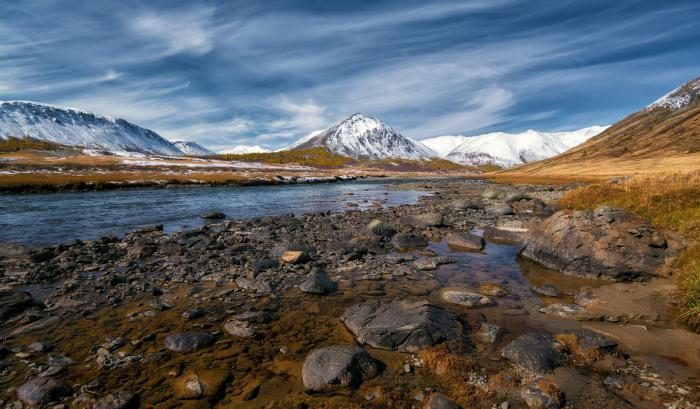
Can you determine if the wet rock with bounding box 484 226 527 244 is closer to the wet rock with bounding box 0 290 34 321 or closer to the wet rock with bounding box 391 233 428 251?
the wet rock with bounding box 391 233 428 251

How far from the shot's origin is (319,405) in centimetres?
679

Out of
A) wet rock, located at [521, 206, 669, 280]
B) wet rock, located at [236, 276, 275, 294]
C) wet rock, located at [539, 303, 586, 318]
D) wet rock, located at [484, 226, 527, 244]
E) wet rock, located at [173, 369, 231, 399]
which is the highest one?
wet rock, located at [521, 206, 669, 280]

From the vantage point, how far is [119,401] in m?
6.66

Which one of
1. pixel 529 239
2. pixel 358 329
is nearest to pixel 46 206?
pixel 358 329

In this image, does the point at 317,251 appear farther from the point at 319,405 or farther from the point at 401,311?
the point at 319,405

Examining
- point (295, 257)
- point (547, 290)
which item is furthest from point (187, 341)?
point (547, 290)

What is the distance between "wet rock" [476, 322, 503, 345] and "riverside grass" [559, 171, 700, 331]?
5192 millimetres

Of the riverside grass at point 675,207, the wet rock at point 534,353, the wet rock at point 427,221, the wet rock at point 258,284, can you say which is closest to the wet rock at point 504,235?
the wet rock at point 427,221

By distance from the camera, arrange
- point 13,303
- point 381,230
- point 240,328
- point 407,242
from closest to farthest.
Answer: point 240,328
point 13,303
point 407,242
point 381,230

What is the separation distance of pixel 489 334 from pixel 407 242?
37.2ft

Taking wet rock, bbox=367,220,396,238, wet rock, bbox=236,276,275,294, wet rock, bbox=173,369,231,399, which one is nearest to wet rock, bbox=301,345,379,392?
wet rock, bbox=173,369,231,399

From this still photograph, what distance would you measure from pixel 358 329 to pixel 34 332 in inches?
369

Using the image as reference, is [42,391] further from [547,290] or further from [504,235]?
[504,235]

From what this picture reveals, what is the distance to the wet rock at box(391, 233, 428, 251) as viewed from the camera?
2019 cm
